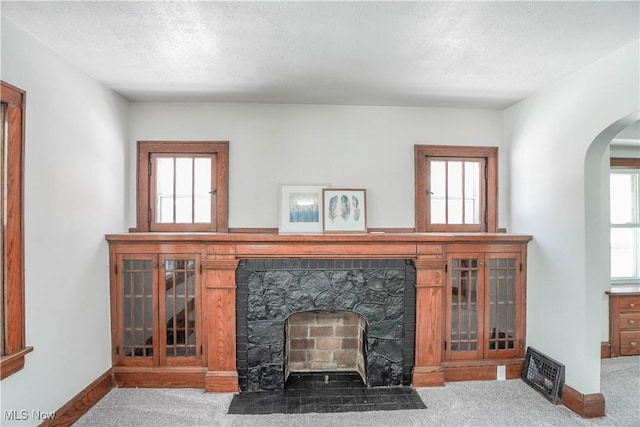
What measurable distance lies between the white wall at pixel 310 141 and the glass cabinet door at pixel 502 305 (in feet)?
2.78

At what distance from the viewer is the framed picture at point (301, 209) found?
3.13 metres

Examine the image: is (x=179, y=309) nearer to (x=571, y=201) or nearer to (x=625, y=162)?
(x=571, y=201)

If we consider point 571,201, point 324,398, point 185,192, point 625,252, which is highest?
point 185,192

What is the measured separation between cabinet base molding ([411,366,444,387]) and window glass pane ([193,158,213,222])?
2.25 meters

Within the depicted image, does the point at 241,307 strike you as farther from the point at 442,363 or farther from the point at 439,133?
the point at 439,133

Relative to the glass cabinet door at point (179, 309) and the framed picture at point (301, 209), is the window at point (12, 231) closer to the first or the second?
the glass cabinet door at point (179, 309)

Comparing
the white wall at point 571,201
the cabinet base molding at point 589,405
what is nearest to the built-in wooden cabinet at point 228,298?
the white wall at point 571,201

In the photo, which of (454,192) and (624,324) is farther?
(624,324)

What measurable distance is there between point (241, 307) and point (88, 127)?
1.79 m

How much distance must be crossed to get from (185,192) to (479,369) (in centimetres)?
304

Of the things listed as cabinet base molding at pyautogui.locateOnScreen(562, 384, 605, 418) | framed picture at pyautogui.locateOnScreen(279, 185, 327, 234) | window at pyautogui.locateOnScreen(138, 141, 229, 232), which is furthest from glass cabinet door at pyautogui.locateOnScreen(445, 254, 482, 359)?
window at pyautogui.locateOnScreen(138, 141, 229, 232)

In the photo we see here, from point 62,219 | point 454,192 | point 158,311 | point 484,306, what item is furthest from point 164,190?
point 484,306

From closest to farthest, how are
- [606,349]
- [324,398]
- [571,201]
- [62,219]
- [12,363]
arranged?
1. [12,363]
2. [62,219]
3. [571,201]
4. [324,398]
5. [606,349]

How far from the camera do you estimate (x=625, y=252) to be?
4059 millimetres
